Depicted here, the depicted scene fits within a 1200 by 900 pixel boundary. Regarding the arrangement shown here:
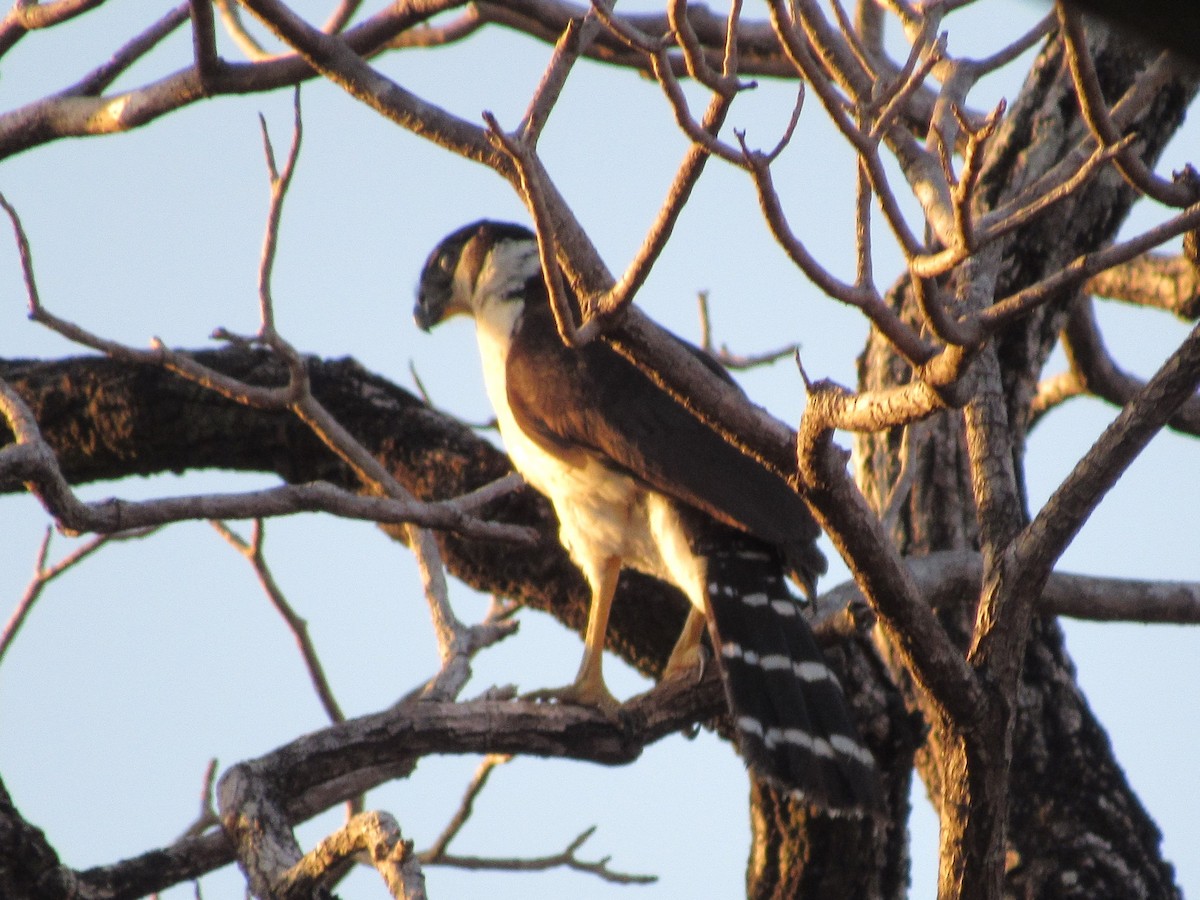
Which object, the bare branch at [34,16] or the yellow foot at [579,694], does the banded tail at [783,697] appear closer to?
the yellow foot at [579,694]

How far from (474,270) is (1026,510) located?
1.99 metres

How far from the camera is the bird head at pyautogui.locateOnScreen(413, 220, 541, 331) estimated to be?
15.7 feet

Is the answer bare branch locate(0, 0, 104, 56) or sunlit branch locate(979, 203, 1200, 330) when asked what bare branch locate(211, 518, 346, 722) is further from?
sunlit branch locate(979, 203, 1200, 330)

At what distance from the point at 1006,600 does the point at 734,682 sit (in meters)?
1.05

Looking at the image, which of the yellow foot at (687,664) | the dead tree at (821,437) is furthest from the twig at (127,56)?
the yellow foot at (687,664)

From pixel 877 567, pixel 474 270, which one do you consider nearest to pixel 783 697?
pixel 877 567

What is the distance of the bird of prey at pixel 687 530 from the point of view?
3.29 metres

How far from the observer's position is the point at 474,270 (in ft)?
16.2

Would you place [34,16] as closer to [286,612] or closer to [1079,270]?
[286,612]

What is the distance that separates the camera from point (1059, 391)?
532cm

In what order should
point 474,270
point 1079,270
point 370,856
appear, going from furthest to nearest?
point 474,270 < point 370,856 < point 1079,270

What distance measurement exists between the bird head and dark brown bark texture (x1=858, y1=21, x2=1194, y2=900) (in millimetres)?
1193

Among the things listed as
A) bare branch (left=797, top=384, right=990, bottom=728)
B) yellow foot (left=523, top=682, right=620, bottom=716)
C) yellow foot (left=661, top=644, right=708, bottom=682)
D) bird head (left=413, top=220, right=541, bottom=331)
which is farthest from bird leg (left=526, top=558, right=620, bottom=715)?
bare branch (left=797, top=384, right=990, bottom=728)

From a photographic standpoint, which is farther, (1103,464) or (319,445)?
(319,445)
